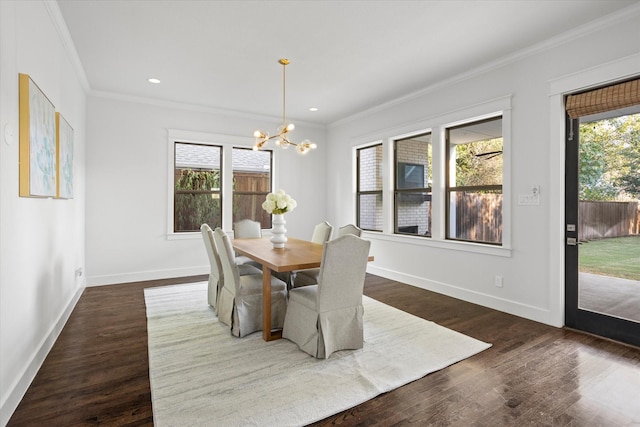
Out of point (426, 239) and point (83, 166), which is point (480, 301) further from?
point (83, 166)

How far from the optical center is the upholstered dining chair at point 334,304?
2523 millimetres

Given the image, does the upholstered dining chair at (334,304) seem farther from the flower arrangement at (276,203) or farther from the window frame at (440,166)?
the window frame at (440,166)

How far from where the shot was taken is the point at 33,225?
7.73 ft

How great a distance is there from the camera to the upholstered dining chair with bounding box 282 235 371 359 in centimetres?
252

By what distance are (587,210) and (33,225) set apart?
458 centimetres

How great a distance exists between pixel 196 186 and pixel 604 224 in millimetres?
5318

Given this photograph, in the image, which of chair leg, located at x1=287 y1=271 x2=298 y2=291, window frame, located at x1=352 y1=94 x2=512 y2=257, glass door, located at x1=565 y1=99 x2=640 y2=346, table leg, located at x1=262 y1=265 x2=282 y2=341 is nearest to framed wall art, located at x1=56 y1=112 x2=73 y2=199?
table leg, located at x1=262 y1=265 x2=282 y2=341

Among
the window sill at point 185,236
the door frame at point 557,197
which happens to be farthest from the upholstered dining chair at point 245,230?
the door frame at point 557,197

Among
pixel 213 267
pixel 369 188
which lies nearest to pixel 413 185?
pixel 369 188

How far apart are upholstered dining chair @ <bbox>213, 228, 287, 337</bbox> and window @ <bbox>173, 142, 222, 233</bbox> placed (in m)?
2.68

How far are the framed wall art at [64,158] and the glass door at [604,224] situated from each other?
15.3 feet

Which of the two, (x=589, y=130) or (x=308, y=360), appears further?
(x=589, y=130)

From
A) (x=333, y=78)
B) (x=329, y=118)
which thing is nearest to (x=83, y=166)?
(x=333, y=78)

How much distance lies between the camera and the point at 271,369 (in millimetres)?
2410
